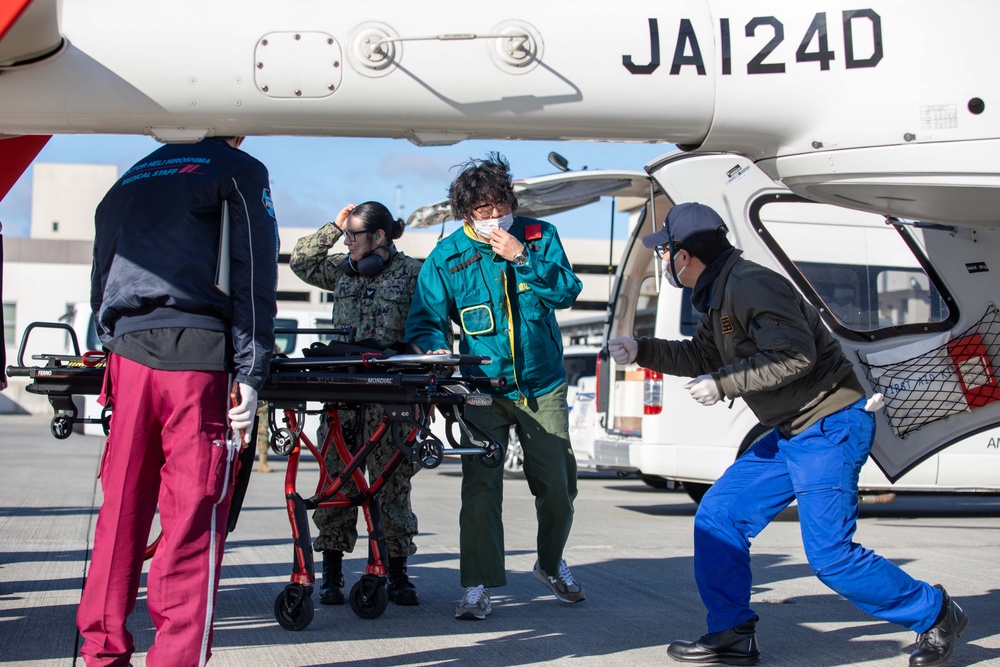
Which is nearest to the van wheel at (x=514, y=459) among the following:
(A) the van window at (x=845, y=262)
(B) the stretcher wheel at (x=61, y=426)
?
(A) the van window at (x=845, y=262)

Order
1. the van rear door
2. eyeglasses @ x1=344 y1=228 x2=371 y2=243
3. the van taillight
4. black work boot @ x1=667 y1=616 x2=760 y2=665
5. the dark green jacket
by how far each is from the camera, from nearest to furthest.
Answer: the dark green jacket → black work boot @ x1=667 y1=616 x2=760 y2=665 → eyeglasses @ x1=344 y1=228 x2=371 y2=243 → the van rear door → the van taillight

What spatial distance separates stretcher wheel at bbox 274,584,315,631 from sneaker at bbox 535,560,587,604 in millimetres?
1249

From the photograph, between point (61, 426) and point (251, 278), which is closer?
point (251, 278)

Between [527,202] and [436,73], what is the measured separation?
21.0ft

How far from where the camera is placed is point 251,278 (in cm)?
345

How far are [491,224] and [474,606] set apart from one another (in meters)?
1.72

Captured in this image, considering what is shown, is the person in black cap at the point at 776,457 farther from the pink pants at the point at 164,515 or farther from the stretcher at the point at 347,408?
the pink pants at the point at 164,515

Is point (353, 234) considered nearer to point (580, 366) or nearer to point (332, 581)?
point (332, 581)

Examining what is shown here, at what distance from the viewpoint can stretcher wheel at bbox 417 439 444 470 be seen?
4.22 m

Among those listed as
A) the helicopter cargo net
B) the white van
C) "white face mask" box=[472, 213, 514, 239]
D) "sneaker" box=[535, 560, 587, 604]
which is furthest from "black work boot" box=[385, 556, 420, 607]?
the white van

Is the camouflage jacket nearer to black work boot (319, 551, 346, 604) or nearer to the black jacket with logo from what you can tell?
black work boot (319, 551, 346, 604)

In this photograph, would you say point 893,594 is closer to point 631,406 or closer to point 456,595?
point 456,595

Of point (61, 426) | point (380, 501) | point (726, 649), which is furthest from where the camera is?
point (380, 501)

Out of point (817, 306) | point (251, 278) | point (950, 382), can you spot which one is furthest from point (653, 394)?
point (251, 278)
